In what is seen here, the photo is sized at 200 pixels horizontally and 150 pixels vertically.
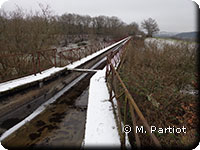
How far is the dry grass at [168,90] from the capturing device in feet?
10.3

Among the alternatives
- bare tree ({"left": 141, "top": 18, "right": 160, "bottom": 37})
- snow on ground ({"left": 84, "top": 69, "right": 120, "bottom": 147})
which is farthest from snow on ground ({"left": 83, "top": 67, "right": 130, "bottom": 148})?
bare tree ({"left": 141, "top": 18, "right": 160, "bottom": 37})

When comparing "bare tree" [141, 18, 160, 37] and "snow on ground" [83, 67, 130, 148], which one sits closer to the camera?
"snow on ground" [83, 67, 130, 148]

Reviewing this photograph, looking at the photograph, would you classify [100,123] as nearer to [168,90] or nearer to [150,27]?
[168,90]

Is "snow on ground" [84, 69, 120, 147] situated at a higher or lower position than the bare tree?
lower

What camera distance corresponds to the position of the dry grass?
3.15 meters

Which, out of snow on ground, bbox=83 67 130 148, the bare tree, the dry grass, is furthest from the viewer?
the bare tree

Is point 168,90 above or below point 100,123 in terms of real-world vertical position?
above

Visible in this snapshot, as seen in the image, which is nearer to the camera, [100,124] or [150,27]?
[100,124]

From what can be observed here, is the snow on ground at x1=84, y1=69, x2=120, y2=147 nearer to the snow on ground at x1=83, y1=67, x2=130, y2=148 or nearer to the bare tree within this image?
the snow on ground at x1=83, y1=67, x2=130, y2=148

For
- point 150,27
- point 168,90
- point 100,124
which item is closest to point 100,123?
point 100,124

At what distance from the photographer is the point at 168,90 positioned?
473 centimetres

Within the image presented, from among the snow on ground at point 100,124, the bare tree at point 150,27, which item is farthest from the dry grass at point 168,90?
the bare tree at point 150,27

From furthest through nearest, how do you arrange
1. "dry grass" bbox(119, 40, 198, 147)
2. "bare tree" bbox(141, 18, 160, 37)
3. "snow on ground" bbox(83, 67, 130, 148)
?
"bare tree" bbox(141, 18, 160, 37)
"dry grass" bbox(119, 40, 198, 147)
"snow on ground" bbox(83, 67, 130, 148)

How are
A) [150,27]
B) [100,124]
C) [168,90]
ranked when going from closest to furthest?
1. [100,124]
2. [168,90]
3. [150,27]
